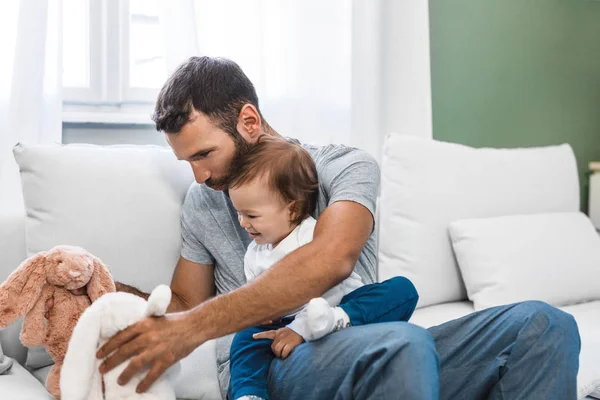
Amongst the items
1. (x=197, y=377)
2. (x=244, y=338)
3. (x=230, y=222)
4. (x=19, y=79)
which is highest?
(x=19, y=79)

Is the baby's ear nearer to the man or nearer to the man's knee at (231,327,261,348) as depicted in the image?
the man

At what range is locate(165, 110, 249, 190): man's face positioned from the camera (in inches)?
62.1

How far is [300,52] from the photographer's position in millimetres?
2334

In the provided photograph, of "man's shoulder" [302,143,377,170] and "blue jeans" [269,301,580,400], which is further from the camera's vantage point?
"man's shoulder" [302,143,377,170]

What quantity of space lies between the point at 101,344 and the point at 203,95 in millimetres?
613

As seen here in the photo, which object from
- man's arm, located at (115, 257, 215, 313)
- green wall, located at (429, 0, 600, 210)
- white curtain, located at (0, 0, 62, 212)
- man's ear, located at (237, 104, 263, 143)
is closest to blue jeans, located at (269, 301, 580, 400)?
man's arm, located at (115, 257, 215, 313)

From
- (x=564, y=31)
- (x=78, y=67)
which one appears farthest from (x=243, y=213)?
(x=564, y=31)

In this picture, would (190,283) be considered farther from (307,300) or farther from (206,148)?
(307,300)

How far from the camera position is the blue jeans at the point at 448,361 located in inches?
45.4

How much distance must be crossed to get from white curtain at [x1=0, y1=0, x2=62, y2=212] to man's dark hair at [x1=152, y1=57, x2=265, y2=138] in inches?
18.2

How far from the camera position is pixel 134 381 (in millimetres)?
1215

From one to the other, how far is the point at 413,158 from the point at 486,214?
30 centimetres

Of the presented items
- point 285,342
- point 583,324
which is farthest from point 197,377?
point 583,324

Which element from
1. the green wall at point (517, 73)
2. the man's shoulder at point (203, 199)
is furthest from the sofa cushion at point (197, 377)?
the green wall at point (517, 73)
